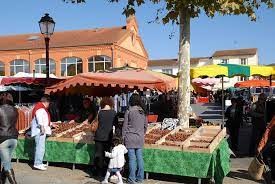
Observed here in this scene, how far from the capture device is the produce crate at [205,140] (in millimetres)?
8052

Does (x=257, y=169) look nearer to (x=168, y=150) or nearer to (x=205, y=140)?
(x=168, y=150)

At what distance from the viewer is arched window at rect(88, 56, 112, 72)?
47062mm

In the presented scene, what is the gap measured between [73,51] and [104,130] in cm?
4046

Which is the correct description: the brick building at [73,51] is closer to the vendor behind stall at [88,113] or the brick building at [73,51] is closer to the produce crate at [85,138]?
the vendor behind stall at [88,113]

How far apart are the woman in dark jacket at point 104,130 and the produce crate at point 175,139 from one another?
1.02 m

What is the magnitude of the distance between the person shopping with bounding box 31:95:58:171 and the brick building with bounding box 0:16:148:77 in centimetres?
3705

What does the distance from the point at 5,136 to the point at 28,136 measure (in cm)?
277

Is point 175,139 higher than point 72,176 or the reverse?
higher

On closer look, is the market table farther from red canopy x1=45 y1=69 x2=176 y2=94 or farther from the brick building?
the brick building

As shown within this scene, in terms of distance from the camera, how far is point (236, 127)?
1214cm

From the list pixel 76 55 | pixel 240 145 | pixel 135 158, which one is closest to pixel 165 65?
pixel 76 55

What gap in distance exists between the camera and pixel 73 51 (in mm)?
48219

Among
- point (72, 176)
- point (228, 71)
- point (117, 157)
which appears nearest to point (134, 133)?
point (117, 157)

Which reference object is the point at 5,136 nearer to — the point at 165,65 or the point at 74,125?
the point at 74,125
